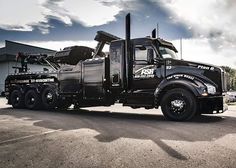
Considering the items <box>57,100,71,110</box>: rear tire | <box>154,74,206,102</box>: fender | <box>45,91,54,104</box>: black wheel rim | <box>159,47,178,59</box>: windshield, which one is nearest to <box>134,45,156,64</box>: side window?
<box>159,47,178,59</box>: windshield

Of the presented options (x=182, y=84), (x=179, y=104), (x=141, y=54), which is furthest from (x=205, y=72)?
(x=141, y=54)

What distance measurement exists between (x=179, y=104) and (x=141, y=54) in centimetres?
217

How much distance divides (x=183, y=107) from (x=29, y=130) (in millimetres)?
4479

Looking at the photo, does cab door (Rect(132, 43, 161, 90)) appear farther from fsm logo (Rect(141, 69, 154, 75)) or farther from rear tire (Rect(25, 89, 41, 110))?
rear tire (Rect(25, 89, 41, 110))

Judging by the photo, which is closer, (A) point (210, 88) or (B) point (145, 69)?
(A) point (210, 88)

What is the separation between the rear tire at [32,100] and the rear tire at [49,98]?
441 millimetres

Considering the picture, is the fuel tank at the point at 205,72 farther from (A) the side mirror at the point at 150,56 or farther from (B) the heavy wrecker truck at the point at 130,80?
(A) the side mirror at the point at 150,56

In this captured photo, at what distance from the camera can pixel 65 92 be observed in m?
11.6

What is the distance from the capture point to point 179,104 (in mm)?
8258

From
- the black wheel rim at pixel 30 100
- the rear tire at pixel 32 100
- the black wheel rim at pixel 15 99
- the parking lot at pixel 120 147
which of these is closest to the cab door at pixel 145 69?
the parking lot at pixel 120 147

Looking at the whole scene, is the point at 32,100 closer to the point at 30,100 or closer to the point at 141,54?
the point at 30,100

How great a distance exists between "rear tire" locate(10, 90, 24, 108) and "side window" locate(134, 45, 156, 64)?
23.5ft

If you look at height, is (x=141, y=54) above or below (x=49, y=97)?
above

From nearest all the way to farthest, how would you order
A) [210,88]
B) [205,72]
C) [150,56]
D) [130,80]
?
1. [210,88]
2. [205,72]
3. [150,56]
4. [130,80]
